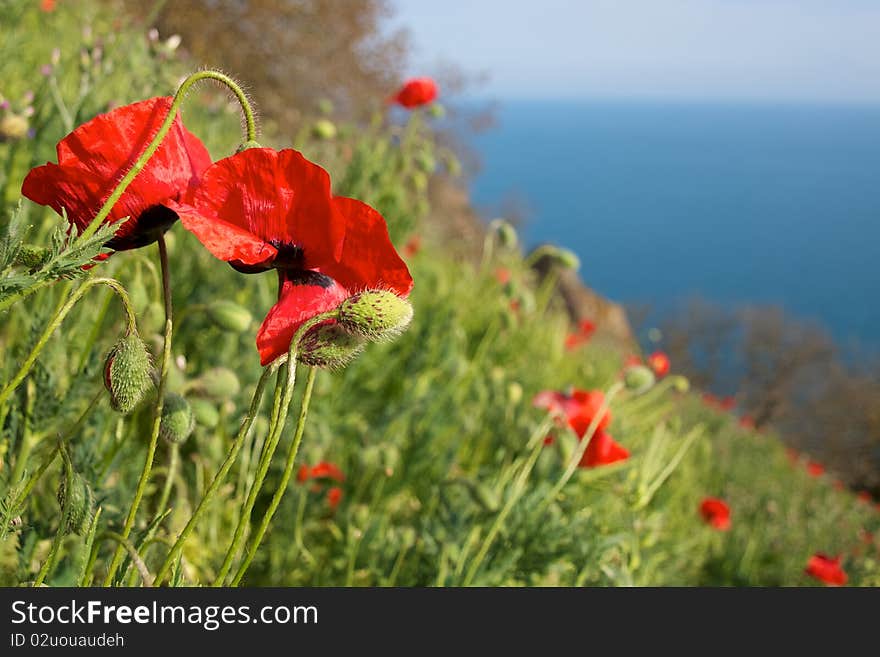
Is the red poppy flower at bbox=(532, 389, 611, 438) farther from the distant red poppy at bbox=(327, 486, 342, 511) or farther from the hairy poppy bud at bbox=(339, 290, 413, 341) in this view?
the hairy poppy bud at bbox=(339, 290, 413, 341)

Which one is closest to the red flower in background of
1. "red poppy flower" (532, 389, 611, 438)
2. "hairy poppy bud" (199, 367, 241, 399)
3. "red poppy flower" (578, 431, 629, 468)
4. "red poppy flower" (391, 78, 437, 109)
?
"red poppy flower" (391, 78, 437, 109)

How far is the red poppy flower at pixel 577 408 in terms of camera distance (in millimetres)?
1696

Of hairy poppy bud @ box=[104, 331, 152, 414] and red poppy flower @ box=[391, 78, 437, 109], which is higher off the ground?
red poppy flower @ box=[391, 78, 437, 109]

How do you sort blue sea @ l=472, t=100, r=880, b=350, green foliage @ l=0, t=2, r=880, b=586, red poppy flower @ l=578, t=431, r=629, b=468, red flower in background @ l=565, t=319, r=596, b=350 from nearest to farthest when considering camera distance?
green foliage @ l=0, t=2, r=880, b=586, red poppy flower @ l=578, t=431, r=629, b=468, red flower in background @ l=565, t=319, r=596, b=350, blue sea @ l=472, t=100, r=880, b=350

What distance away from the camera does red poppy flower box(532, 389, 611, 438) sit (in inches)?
66.8

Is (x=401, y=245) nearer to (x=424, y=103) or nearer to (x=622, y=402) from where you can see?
(x=424, y=103)

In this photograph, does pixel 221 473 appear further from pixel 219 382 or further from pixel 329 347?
pixel 219 382

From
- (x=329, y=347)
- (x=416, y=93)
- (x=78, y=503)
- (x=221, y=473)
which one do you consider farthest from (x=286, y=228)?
(x=416, y=93)

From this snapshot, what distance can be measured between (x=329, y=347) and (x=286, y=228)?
0.11 meters

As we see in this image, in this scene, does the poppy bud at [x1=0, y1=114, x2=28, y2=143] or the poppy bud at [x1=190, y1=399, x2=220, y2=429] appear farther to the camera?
the poppy bud at [x1=0, y1=114, x2=28, y2=143]

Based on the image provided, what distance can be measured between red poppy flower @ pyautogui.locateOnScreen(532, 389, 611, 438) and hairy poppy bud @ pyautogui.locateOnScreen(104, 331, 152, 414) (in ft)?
3.60
